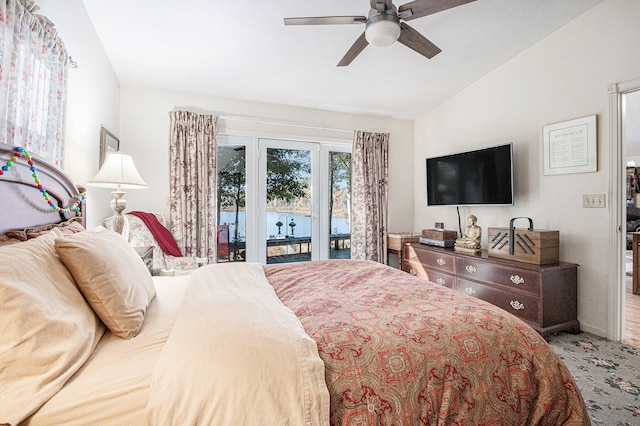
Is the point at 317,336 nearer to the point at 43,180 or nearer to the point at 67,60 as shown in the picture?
the point at 43,180

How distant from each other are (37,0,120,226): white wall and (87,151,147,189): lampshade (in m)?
0.19

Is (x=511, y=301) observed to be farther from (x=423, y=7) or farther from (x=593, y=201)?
(x=423, y=7)

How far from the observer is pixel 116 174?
219 centimetres

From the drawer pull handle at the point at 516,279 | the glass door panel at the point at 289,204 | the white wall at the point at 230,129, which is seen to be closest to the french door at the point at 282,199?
the glass door panel at the point at 289,204

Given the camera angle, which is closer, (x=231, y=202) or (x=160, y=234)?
(x=160, y=234)

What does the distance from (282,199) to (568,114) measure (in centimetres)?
310

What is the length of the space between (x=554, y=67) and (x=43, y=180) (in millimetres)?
3971

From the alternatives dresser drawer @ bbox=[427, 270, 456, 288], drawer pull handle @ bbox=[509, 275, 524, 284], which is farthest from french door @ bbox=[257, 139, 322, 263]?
drawer pull handle @ bbox=[509, 275, 524, 284]

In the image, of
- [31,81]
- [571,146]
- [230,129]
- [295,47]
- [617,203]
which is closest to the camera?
[31,81]

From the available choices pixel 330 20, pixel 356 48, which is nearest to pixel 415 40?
pixel 356 48

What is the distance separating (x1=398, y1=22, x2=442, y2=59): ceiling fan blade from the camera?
2096mm

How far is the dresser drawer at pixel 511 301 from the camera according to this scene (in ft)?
8.39

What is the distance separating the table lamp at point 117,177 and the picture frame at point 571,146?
3589 mm

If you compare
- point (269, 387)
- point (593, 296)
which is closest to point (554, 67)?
point (593, 296)
